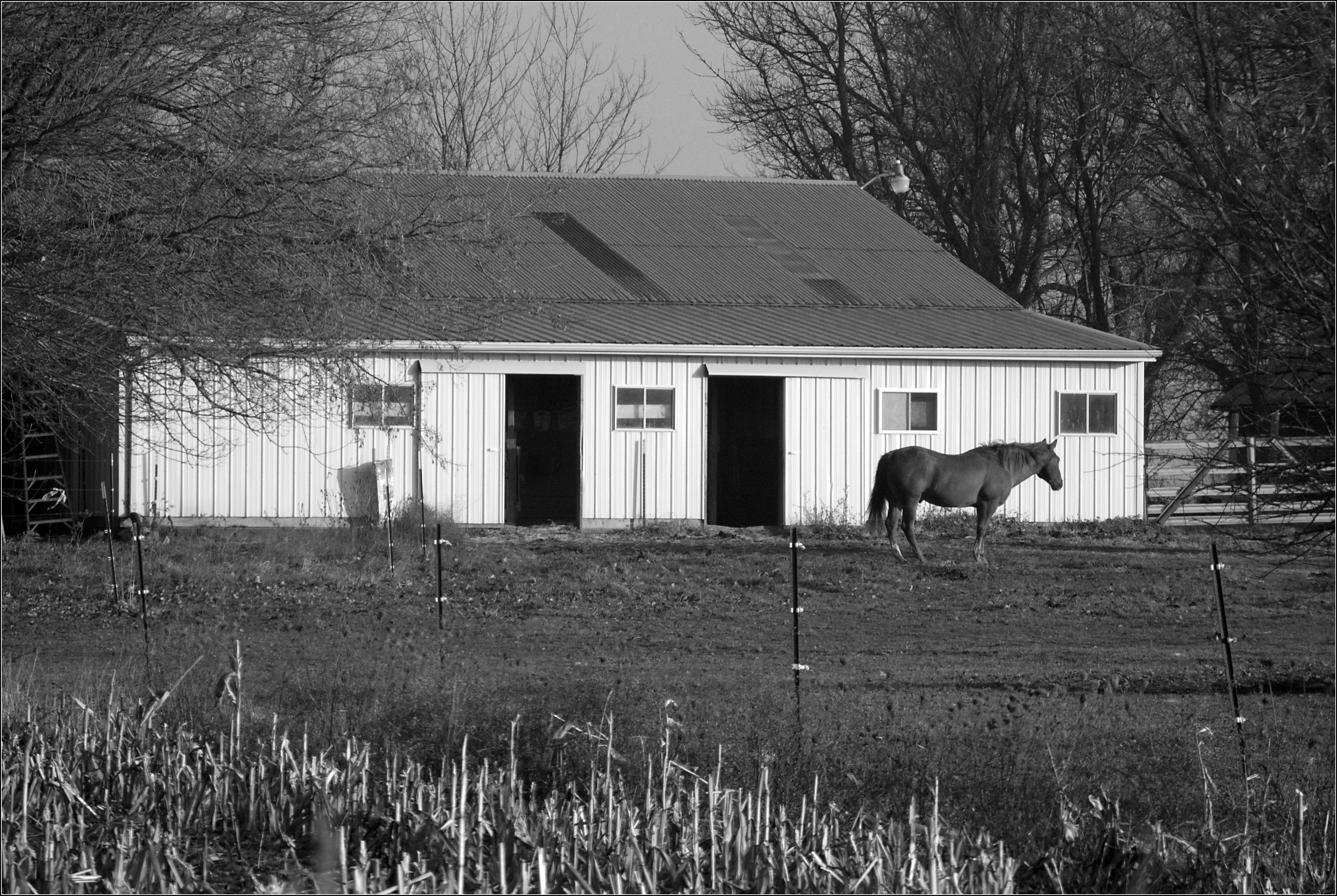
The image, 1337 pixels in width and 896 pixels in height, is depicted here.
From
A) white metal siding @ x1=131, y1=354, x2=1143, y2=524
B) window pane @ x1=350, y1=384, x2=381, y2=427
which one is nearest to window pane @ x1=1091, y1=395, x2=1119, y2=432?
white metal siding @ x1=131, y1=354, x2=1143, y2=524

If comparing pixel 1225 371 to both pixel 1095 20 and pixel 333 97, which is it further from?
pixel 333 97

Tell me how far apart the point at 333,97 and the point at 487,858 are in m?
6.89

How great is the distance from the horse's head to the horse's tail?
6.99 feet

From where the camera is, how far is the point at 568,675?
35.2ft

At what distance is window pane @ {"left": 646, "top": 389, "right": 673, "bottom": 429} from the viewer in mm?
22781

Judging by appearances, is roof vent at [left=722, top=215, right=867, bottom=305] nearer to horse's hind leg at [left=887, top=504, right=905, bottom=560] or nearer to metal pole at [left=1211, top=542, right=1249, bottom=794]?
horse's hind leg at [left=887, top=504, right=905, bottom=560]

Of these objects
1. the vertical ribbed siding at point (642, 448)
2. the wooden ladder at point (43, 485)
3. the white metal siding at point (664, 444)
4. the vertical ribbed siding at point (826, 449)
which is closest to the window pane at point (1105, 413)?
the white metal siding at point (664, 444)

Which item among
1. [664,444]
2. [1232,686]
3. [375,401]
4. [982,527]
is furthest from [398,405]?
[664,444]

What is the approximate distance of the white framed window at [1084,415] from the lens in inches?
965

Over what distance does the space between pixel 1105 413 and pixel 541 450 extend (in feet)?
29.7

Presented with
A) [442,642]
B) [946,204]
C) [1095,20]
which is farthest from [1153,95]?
[946,204]

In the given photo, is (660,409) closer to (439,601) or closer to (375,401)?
(439,601)

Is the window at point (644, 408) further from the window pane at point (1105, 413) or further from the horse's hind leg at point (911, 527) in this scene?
the window pane at point (1105, 413)

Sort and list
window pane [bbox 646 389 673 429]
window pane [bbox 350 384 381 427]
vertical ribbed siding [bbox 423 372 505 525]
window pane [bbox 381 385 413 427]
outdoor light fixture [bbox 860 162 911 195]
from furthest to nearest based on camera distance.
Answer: outdoor light fixture [bbox 860 162 911 195]
window pane [bbox 646 389 673 429]
vertical ribbed siding [bbox 423 372 505 525]
window pane [bbox 381 385 413 427]
window pane [bbox 350 384 381 427]
